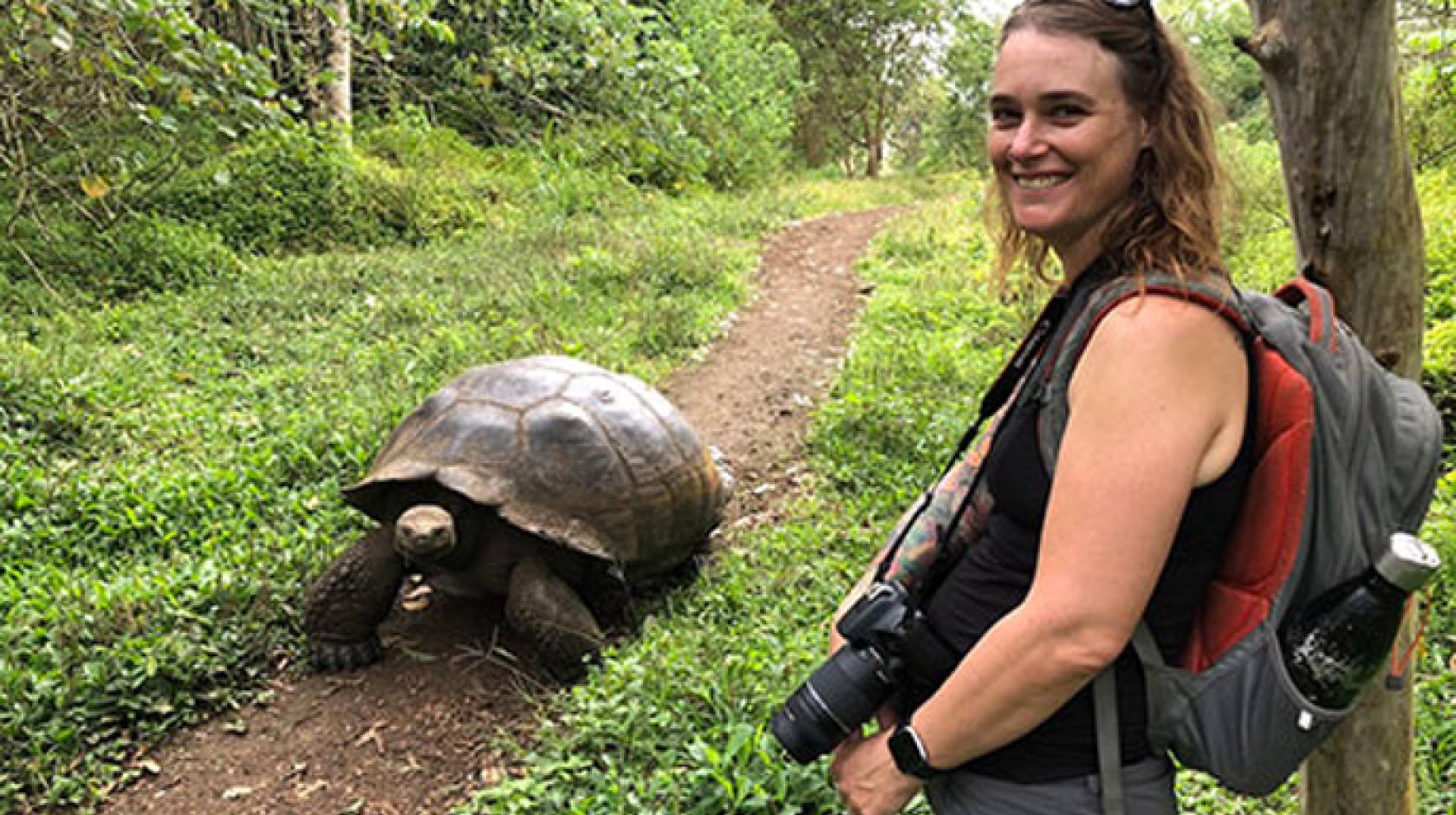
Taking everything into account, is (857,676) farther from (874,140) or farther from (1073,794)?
(874,140)

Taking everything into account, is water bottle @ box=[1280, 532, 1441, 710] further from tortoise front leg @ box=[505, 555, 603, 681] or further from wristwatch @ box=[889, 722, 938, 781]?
tortoise front leg @ box=[505, 555, 603, 681]

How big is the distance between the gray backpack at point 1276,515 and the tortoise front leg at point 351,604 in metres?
2.91

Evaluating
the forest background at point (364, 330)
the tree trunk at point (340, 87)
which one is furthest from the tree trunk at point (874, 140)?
the tree trunk at point (340, 87)

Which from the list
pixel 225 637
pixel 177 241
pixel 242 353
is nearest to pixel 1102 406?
pixel 225 637

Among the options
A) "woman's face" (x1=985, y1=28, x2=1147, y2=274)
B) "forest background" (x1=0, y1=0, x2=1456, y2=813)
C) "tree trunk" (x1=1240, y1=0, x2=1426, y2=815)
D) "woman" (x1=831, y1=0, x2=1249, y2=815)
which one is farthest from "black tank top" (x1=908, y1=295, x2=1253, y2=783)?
"tree trunk" (x1=1240, y1=0, x2=1426, y2=815)

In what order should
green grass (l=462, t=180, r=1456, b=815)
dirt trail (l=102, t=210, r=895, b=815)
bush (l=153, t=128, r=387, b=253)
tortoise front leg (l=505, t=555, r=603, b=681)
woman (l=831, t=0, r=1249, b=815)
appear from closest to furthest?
1. woman (l=831, t=0, r=1249, b=815)
2. green grass (l=462, t=180, r=1456, b=815)
3. dirt trail (l=102, t=210, r=895, b=815)
4. tortoise front leg (l=505, t=555, r=603, b=681)
5. bush (l=153, t=128, r=387, b=253)

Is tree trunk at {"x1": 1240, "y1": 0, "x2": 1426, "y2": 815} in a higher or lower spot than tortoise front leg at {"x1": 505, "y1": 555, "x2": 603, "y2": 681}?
higher

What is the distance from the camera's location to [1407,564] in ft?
3.89

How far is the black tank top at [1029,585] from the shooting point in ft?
4.00

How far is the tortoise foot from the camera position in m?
3.56

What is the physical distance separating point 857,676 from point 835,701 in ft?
0.18

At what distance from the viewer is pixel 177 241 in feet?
27.0

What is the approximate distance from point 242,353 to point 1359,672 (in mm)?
6671

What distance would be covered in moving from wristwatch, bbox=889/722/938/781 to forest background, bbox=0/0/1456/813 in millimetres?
950
